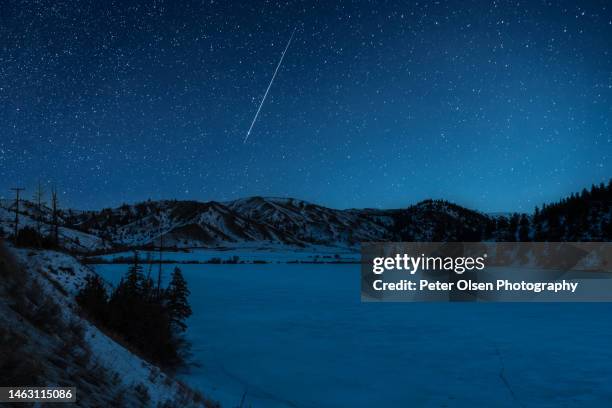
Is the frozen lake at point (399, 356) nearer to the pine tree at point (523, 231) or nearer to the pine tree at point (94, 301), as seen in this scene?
the pine tree at point (94, 301)

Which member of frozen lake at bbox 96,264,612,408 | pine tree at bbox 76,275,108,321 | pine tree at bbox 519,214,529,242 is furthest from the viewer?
pine tree at bbox 519,214,529,242

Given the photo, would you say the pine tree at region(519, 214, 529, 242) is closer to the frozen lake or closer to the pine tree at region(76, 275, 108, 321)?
the frozen lake

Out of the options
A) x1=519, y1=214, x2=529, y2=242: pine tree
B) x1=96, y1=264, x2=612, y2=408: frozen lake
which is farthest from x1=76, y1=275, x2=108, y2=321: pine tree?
x1=519, y1=214, x2=529, y2=242: pine tree

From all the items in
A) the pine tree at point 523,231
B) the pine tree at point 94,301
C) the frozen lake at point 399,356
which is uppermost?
the pine tree at point 523,231

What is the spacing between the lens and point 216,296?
48.6 metres

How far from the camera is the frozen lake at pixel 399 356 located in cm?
1647

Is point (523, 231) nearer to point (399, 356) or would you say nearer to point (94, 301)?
point (399, 356)

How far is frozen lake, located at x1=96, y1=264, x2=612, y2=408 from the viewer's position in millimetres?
16469

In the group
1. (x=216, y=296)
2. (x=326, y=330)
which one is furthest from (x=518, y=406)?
(x=216, y=296)

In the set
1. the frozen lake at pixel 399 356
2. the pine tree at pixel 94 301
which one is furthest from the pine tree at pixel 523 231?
the pine tree at pixel 94 301

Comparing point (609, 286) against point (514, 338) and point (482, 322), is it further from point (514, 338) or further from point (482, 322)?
point (514, 338)

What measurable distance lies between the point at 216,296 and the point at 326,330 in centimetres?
2218

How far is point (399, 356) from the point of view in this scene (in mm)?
22594

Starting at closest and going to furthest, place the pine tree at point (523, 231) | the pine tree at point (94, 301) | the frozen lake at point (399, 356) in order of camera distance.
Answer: the frozen lake at point (399, 356) < the pine tree at point (94, 301) < the pine tree at point (523, 231)
